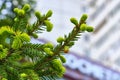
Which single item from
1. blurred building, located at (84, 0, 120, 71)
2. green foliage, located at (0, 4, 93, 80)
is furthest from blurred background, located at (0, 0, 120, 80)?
green foliage, located at (0, 4, 93, 80)

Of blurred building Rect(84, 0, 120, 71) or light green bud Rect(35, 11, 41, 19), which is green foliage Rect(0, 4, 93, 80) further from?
blurred building Rect(84, 0, 120, 71)

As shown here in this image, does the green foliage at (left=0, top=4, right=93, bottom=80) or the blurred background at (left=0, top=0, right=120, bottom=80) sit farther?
the blurred background at (left=0, top=0, right=120, bottom=80)

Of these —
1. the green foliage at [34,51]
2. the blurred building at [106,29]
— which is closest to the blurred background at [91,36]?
the blurred building at [106,29]

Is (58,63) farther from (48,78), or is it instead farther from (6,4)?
(6,4)

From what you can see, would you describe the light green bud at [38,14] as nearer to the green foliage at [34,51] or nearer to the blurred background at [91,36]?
the green foliage at [34,51]

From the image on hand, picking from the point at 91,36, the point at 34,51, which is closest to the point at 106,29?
the point at 91,36

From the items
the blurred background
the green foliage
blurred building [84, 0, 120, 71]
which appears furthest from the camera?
blurred building [84, 0, 120, 71]

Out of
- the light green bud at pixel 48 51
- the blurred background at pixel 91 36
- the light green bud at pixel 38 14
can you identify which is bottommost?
the light green bud at pixel 48 51
